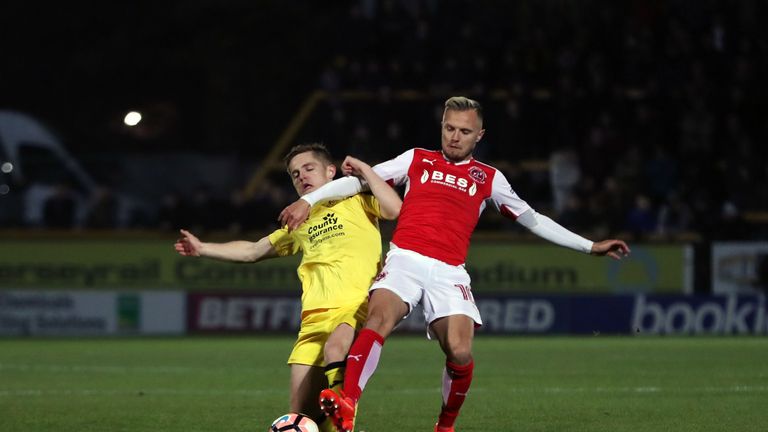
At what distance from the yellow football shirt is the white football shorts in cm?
27

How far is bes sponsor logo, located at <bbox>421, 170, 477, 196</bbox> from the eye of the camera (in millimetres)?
7980

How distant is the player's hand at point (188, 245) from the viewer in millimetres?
8102

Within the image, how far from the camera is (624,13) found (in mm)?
24609

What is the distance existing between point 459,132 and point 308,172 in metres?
0.93

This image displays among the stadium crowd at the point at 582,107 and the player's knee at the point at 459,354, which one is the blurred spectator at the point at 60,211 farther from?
the player's knee at the point at 459,354

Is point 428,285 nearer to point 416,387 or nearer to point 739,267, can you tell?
point 416,387

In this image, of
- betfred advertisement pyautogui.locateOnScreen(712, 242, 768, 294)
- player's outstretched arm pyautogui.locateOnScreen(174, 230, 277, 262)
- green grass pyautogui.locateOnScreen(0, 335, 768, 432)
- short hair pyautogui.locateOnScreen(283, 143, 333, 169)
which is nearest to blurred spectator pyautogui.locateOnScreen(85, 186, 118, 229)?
green grass pyautogui.locateOnScreen(0, 335, 768, 432)

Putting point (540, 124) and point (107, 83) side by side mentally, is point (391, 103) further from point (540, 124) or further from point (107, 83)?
point (107, 83)

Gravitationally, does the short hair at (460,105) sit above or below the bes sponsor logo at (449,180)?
above

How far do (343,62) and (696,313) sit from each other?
7.26m

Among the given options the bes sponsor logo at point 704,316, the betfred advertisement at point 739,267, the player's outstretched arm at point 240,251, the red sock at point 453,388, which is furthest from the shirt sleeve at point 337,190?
the betfred advertisement at point 739,267

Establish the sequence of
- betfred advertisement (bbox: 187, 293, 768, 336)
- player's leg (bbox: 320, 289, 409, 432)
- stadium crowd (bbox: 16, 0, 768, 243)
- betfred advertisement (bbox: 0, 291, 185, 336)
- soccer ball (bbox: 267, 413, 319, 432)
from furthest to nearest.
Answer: stadium crowd (bbox: 16, 0, 768, 243)
betfred advertisement (bbox: 0, 291, 185, 336)
betfred advertisement (bbox: 187, 293, 768, 336)
soccer ball (bbox: 267, 413, 319, 432)
player's leg (bbox: 320, 289, 409, 432)

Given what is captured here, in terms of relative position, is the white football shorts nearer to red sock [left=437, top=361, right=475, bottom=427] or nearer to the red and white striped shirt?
the red and white striped shirt

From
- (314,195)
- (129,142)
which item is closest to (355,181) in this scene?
(314,195)
